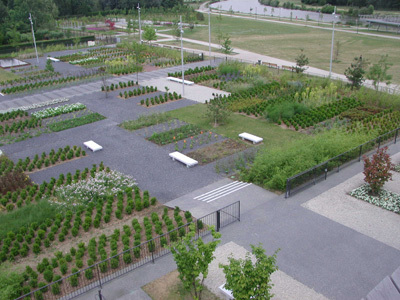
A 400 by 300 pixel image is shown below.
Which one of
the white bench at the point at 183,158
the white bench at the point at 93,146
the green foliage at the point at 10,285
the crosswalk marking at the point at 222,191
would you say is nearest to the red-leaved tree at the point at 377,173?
the crosswalk marking at the point at 222,191

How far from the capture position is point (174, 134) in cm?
2366

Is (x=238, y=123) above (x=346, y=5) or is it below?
below

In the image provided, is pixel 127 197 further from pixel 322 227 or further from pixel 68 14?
pixel 68 14

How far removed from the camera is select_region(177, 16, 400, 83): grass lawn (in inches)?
1766

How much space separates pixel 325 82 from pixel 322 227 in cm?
2004

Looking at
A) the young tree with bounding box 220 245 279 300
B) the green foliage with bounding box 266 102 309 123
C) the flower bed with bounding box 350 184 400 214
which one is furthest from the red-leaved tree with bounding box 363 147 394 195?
the green foliage with bounding box 266 102 309 123

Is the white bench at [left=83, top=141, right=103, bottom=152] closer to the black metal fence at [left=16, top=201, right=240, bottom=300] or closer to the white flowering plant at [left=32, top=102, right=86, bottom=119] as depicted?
the white flowering plant at [left=32, top=102, right=86, bottom=119]

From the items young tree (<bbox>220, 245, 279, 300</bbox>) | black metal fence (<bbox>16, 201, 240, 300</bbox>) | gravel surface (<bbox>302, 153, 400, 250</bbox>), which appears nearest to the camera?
young tree (<bbox>220, 245, 279, 300</bbox>)

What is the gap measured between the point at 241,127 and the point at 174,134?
14.4 feet

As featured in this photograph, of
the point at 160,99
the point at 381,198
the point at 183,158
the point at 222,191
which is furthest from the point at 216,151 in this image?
the point at 160,99

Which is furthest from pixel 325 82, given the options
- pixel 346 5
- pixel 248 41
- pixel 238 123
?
pixel 346 5

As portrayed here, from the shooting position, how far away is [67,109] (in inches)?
1117

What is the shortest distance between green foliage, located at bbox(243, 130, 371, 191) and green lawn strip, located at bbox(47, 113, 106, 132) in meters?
12.9

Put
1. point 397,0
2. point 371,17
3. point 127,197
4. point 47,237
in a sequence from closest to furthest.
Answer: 1. point 47,237
2. point 127,197
3. point 371,17
4. point 397,0
